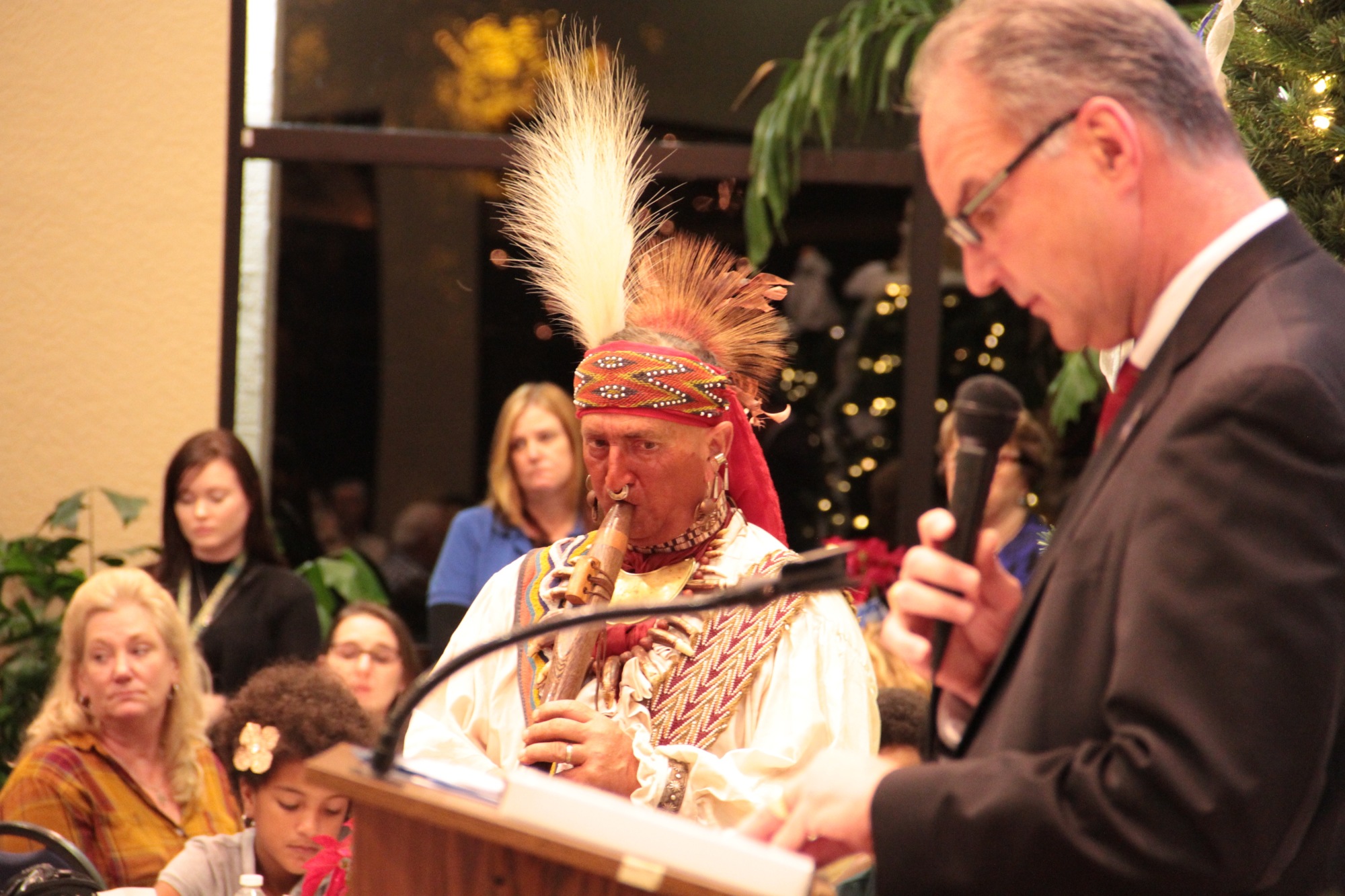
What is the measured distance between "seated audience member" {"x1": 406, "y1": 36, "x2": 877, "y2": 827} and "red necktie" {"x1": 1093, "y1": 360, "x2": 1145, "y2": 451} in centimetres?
85

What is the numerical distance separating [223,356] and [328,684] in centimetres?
232

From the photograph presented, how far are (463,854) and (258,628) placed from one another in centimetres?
295

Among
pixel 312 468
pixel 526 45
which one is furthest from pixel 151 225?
pixel 526 45

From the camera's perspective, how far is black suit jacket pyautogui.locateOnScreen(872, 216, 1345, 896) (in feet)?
3.83

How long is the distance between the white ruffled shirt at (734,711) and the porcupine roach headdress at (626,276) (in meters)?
0.24

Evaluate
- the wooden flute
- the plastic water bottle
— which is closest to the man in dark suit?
the wooden flute

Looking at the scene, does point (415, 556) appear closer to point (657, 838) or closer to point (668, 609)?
point (668, 609)

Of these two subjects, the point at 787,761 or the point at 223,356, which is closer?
the point at 787,761

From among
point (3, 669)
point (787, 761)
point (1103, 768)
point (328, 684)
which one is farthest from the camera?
point (3, 669)

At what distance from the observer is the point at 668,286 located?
2592 mm

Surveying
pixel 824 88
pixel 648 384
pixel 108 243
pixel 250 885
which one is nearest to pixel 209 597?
pixel 108 243

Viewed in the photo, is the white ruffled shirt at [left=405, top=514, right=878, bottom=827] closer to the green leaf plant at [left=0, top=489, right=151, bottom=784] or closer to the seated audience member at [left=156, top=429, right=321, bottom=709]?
the seated audience member at [left=156, top=429, right=321, bottom=709]

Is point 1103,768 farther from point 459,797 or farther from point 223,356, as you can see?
point 223,356

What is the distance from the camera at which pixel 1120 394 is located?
1.47m
